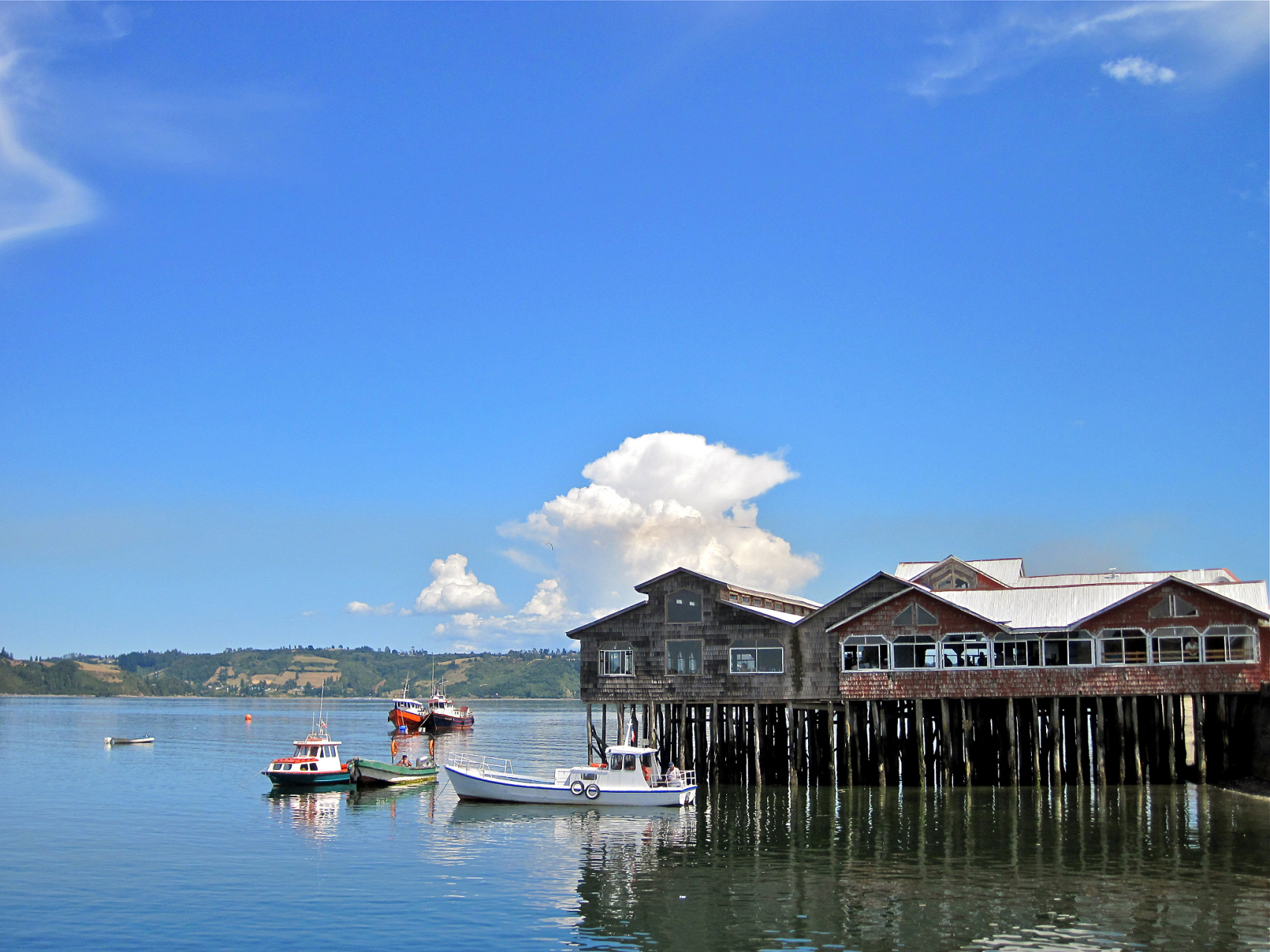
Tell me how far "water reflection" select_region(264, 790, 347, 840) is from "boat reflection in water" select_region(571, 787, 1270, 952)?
5728mm

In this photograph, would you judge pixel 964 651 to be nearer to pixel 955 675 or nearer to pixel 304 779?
pixel 955 675

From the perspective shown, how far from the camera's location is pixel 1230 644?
50375 mm

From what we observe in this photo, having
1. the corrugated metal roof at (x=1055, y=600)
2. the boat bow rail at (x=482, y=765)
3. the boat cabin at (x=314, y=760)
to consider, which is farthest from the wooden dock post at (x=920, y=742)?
the boat cabin at (x=314, y=760)

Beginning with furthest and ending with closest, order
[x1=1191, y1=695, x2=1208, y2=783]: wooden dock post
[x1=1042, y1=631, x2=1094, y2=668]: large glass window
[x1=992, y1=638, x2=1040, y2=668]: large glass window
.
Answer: [x1=992, y1=638, x2=1040, y2=668]: large glass window → [x1=1042, y1=631, x2=1094, y2=668]: large glass window → [x1=1191, y1=695, x2=1208, y2=783]: wooden dock post

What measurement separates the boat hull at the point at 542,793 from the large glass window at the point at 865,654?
9.54 meters

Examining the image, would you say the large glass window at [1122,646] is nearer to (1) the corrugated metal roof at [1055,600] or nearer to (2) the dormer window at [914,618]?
(1) the corrugated metal roof at [1055,600]

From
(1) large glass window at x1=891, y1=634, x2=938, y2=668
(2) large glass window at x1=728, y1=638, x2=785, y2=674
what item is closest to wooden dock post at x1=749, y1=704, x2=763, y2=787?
(2) large glass window at x1=728, y1=638, x2=785, y2=674

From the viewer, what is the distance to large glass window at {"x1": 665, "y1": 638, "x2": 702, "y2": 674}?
56094 millimetres

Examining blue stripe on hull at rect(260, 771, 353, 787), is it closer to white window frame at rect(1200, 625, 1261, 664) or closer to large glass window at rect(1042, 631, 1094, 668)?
large glass window at rect(1042, 631, 1094, 668)

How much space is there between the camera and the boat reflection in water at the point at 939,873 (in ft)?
90.9

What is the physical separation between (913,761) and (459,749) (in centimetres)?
5392

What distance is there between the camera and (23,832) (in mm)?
46562

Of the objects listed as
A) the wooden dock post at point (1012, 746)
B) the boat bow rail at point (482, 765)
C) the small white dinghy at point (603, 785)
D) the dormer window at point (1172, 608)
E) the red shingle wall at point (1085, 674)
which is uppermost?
the dormer window at point (1172, 608)

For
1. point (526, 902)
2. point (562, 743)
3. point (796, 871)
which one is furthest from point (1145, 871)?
point (562, 743)
